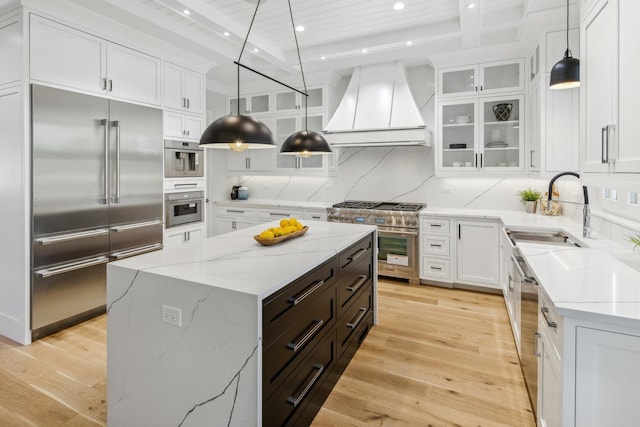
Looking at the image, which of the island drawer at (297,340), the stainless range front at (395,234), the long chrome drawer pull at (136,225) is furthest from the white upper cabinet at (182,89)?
the island drawer at (297,340)

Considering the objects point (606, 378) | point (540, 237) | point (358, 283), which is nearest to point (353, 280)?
point (358, 283)

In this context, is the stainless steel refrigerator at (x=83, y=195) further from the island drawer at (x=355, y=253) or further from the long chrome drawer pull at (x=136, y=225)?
the island drawer at (x=355, y=253)

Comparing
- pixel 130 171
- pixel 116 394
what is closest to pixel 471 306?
pixel 116 394

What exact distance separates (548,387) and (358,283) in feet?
4.65

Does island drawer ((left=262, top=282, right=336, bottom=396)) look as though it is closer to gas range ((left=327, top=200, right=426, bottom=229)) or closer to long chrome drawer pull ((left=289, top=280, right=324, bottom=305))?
long chrome drawer pull ((left=289, top=280, right=324, bottom=305))

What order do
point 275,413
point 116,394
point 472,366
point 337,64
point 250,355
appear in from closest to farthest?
point 250,355 < point 275,413 < point 116,394 < point 472,366 < point 337,64

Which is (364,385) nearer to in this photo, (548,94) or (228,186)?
(548,94)

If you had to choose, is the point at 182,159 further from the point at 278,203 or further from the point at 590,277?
the point at 590,277

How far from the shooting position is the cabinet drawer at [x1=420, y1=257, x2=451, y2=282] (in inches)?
169

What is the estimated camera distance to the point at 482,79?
4238 millimetres

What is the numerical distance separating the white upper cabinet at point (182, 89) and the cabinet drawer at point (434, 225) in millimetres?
3152

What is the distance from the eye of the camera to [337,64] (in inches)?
185

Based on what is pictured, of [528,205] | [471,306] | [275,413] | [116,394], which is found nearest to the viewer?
[275,413]

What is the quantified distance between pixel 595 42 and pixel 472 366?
2206mm
